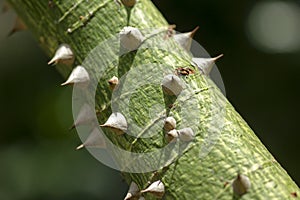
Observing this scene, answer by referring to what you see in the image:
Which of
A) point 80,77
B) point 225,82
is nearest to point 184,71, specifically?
point 80,77

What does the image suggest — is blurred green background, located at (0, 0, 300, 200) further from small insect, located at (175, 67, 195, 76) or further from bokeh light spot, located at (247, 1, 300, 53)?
small insect, located at (175, 67, 195, 76)

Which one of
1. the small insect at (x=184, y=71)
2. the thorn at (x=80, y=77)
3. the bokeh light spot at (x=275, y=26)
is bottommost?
the bokeh light spot at (x=275, y=26)

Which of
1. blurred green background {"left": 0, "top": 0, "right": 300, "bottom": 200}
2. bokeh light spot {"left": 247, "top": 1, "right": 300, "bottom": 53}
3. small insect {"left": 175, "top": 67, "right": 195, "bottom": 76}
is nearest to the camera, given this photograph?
small insect {"left": 175, "top": 67, "right": 195, "bottom": 76}

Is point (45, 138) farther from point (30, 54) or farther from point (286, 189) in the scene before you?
point (286, 189)

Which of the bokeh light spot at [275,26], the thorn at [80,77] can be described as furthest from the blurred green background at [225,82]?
the thorn at [80,77]

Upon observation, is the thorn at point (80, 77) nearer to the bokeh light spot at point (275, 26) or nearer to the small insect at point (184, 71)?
the small insect at point (184, 71)

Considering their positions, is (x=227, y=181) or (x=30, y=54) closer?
(x=227, y=181)

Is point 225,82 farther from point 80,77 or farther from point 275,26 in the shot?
point 80,77

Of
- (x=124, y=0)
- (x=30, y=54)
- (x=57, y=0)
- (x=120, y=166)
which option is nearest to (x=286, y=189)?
(x=120, y=166)

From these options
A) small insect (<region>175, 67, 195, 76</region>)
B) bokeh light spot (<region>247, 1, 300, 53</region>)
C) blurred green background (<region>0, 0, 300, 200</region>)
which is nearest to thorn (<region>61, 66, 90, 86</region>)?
small insect (<region>175, 67, 195, 76</region>)
